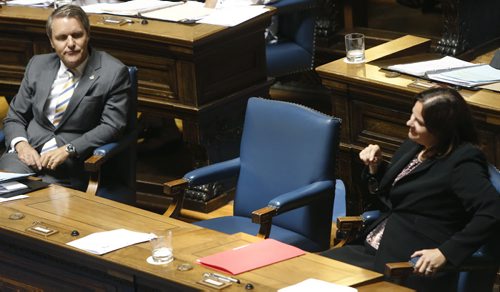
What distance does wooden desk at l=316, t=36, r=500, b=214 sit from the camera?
4.79m

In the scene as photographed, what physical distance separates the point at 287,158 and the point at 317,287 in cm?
124

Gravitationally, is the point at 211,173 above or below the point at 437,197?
→ below

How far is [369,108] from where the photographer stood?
16.4 feet

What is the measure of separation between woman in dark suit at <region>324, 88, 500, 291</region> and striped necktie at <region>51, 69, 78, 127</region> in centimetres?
171

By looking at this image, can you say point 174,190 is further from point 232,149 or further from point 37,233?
point 232,149

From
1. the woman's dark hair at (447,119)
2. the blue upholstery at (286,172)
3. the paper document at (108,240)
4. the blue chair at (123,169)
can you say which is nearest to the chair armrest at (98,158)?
the blue chair at (123,169)

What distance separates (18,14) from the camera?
6191 millimetres

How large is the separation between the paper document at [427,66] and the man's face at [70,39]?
4.61ft

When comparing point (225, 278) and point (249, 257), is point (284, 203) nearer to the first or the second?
point (249, 257)

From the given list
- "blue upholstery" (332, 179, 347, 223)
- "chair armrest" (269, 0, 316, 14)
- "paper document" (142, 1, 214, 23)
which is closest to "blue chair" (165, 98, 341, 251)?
"blue upholstery" (332, 179, 347, 223)

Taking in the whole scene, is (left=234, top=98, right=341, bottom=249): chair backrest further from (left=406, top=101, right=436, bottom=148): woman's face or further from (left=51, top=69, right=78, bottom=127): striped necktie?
(left=51, top=69, right=78, bottom=127): striped necktie

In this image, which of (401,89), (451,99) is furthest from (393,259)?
(401,89)

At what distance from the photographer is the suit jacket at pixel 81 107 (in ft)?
16.7

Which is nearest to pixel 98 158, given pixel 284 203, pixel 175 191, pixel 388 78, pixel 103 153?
pixel 103 153
